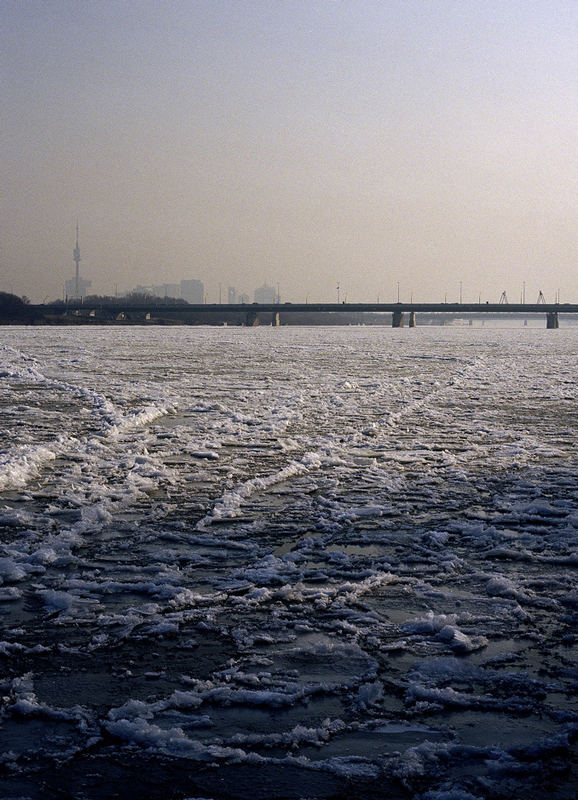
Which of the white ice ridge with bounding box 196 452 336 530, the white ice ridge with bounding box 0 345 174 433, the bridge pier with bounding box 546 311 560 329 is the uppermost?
the bridge pier with bounding box 546 311 560 329

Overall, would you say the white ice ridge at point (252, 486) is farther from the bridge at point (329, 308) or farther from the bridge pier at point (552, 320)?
the bridge pier at point (552, 320)

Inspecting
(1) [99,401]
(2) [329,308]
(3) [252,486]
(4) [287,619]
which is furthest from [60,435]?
(2) [329,308]

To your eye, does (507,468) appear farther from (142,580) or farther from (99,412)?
(99,412)

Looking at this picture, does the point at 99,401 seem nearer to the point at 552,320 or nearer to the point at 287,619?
the point at 287,619

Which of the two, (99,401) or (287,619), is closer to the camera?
(287,619)

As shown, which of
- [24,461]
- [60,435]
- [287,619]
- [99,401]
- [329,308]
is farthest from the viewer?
[329,308]

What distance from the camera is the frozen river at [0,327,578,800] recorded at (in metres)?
2.80

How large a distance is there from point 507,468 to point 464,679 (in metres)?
5.37

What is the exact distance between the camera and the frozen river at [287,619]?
2801mm

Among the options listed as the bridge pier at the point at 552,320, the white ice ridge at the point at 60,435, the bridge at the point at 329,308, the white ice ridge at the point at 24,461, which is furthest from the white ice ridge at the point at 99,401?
the bridge pier at the point at 552,320

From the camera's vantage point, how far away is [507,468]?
8.59 metres

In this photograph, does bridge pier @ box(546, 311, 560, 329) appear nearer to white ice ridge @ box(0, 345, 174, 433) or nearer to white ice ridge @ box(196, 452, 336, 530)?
white ice ridge @ box(0, 345, 174, 433)

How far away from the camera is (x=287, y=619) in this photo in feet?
13.8

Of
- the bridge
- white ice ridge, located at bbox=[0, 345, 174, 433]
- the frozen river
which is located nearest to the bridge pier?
the bridge
